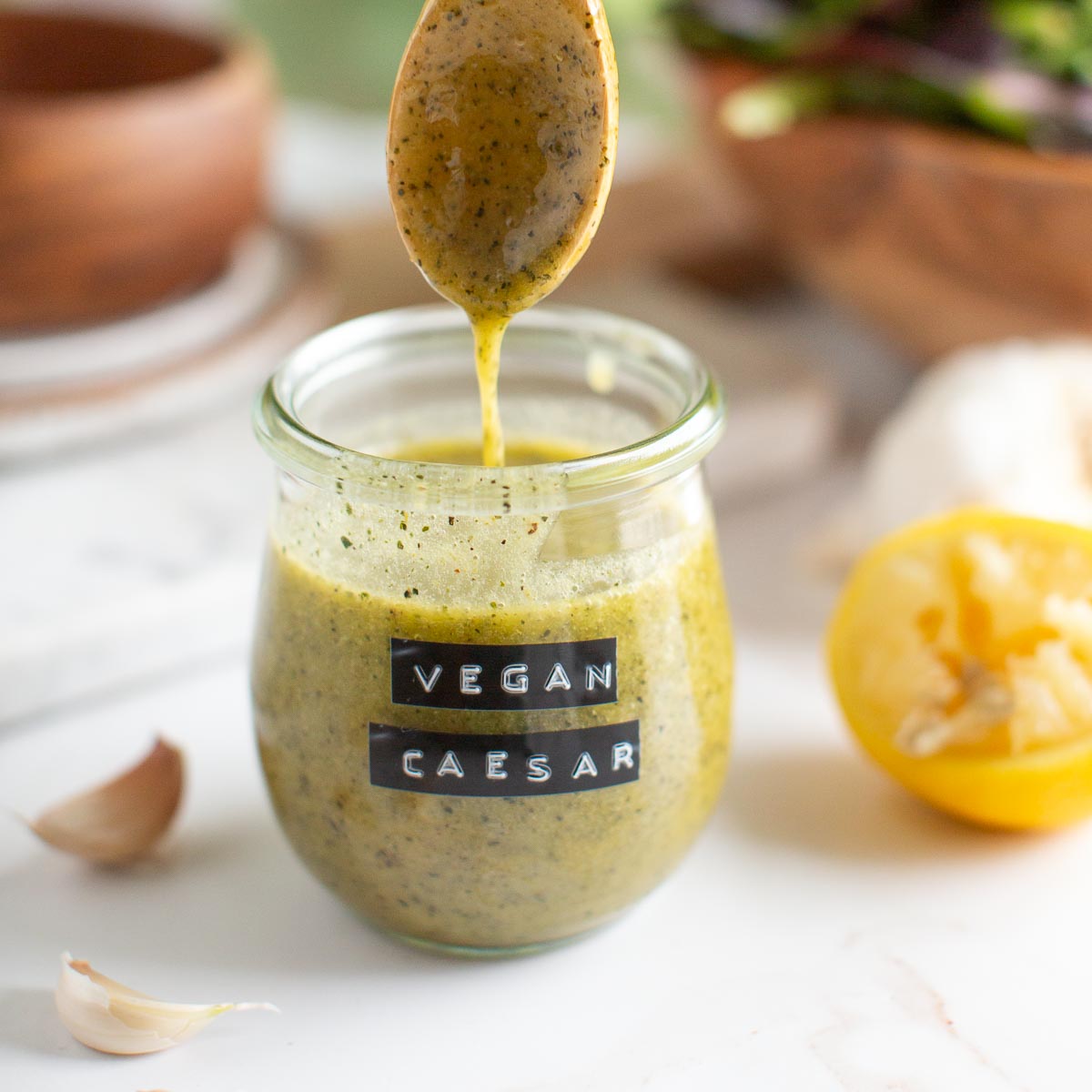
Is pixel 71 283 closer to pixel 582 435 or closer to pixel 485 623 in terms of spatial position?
pixel 582 435

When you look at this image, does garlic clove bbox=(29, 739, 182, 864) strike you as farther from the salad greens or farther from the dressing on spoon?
the salad greens

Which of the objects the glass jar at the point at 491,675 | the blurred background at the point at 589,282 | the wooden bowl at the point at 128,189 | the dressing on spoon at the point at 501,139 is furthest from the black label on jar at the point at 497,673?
the wooden bowl at the point at 128,189

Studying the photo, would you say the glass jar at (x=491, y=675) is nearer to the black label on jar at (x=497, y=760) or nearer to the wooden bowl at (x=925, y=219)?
the black label on jar at (x=497, y=760)

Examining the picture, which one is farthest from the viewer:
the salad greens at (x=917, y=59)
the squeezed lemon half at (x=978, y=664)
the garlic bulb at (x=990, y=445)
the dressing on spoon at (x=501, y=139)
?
the salad greens at (x=917, y=59)

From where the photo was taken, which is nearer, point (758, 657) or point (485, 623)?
point (485, 623)

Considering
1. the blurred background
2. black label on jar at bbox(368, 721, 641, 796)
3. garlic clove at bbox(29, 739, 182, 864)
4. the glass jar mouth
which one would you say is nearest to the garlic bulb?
the blurred background

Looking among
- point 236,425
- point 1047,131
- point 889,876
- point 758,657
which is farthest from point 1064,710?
point 236,425
